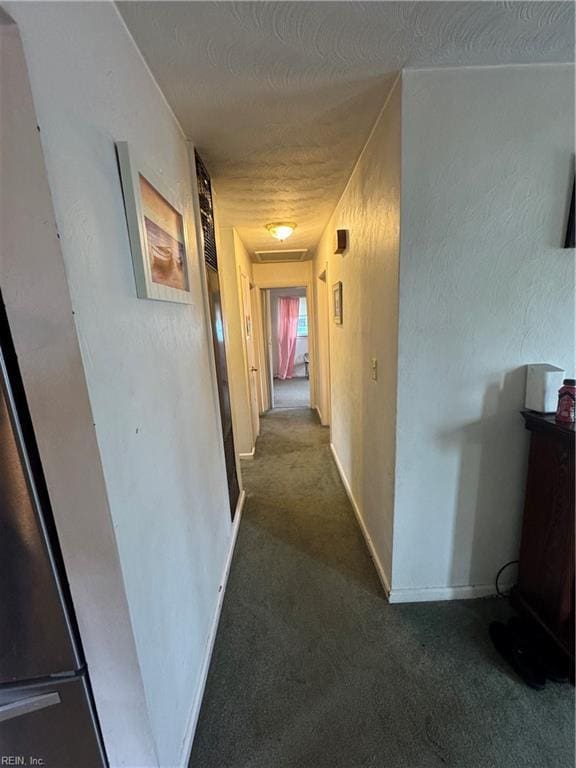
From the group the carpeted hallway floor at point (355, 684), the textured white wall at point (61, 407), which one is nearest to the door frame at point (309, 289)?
the carpeted hallway floor at point (355, 684)

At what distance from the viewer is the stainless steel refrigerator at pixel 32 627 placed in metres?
0.67

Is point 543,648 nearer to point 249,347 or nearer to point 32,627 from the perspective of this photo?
point 32,627

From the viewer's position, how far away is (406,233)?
1250mm

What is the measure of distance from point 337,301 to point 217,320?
114 cm

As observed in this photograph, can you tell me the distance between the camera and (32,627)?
30.1 inches

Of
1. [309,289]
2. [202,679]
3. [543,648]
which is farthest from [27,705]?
[309,289]

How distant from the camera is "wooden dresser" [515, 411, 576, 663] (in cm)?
120

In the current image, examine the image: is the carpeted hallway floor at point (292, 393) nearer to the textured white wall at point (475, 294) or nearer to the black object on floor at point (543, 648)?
the textured white wall at point (475, 294)

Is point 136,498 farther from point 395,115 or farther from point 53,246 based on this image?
point 395,115

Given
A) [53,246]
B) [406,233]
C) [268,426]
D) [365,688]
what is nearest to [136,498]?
[53,246]

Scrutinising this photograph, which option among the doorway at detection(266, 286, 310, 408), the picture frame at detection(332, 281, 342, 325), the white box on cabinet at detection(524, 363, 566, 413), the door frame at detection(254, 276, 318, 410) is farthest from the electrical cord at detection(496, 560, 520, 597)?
the doorway at detection(266, 286, 310, 408)

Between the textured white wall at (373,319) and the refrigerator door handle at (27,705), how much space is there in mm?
1338

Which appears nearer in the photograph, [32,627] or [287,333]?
[32,627]

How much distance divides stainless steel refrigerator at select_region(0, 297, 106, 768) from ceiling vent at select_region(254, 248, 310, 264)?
3.71 m
